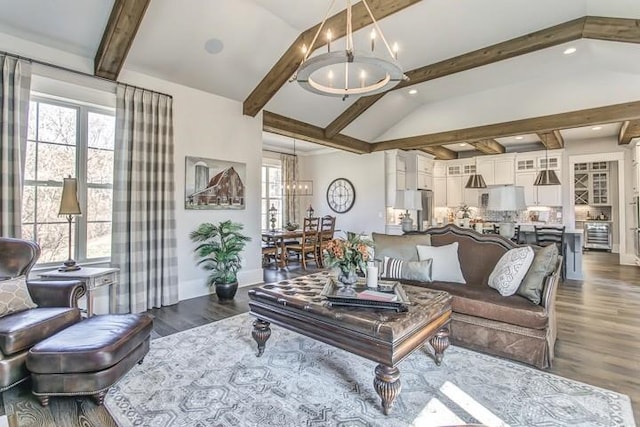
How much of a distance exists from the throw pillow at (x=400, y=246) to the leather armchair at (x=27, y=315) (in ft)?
9.92

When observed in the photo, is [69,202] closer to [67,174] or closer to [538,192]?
[67,174]

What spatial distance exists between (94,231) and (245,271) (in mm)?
2282

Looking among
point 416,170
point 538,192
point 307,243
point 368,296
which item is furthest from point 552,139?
point 368,296

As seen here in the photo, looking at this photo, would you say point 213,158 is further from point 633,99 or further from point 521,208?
point 633,99

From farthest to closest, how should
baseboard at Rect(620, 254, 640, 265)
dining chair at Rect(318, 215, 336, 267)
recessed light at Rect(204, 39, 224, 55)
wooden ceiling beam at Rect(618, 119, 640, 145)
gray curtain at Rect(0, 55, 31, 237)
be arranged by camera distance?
dining chair at Rect(318, 215, 336, 267), baseboard at Rect(620, 254, 640, 265), wooden ceiling beam at Rect(618, 119, 640, 145), recessed light at Rect(204, 39, 224, 55), gray curtain at Rect(0, 55, 31, 237)

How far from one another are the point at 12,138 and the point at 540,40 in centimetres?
631

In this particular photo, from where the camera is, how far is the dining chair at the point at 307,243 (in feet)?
23.4

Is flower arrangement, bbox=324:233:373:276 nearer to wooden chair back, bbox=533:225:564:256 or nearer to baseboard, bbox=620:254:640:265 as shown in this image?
wooden chair back, bbox=533:225:564:256

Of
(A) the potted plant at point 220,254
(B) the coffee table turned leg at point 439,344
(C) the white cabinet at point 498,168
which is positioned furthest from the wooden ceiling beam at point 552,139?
(A) the potted plant at point 220,254

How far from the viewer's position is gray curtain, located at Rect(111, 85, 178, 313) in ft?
13.2

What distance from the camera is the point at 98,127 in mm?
4148

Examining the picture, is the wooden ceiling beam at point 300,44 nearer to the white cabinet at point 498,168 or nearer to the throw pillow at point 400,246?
the throw pillow at point 400,246

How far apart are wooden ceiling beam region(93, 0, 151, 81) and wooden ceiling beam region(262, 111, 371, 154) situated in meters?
2.55

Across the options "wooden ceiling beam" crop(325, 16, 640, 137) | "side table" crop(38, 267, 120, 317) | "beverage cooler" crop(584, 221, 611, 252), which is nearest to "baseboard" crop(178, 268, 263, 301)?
"side table" crop(38, 267, 120, 317)
